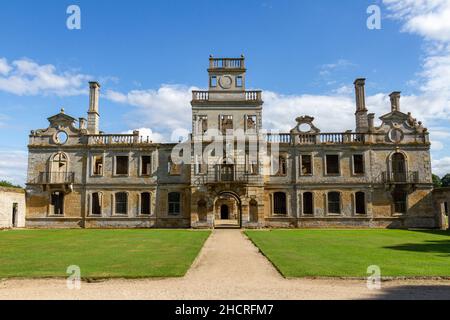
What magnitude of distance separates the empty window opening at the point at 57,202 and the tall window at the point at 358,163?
26.4 metres

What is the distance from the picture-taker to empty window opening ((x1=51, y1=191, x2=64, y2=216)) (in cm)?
3466

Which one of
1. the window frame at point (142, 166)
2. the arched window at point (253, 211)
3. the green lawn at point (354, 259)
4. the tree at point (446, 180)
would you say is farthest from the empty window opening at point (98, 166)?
the tree at point (446, 180)

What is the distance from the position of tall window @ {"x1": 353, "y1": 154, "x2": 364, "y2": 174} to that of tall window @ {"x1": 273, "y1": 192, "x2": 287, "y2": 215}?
22.2ft

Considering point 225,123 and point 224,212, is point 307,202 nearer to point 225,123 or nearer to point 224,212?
point 225,123

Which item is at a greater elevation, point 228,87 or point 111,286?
point 228,87

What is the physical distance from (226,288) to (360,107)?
98.0ft

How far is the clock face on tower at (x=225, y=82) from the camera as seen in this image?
109ft

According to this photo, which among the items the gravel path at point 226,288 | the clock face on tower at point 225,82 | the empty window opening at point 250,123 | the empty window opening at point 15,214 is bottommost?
the gravel path at point 226,288

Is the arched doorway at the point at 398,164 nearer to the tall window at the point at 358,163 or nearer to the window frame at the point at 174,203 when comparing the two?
the tall window at the point at 358,163
